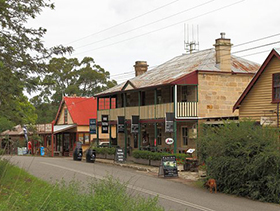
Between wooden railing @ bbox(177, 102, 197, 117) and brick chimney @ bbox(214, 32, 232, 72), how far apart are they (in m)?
3.40

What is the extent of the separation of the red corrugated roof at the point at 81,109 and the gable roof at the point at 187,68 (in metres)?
10.7

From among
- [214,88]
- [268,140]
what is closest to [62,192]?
[268,140]

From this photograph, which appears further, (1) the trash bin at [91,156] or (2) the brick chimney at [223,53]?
(1) the trash bin at [91,156]

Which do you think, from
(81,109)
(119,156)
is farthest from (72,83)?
(119,156)

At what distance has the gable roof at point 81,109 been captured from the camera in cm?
4544

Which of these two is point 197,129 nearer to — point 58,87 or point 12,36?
point 12,36

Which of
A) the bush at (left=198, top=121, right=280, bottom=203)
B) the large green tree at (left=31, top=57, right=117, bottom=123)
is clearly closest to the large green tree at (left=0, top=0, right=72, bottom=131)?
the bush at (left=198, top=121, right=280, bottom=203)

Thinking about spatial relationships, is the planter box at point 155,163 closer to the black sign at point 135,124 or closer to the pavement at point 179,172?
the pavement at point 179,172

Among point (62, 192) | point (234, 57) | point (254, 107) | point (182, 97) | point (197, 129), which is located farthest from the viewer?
point (234, 57)

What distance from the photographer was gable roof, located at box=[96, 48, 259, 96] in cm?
2930

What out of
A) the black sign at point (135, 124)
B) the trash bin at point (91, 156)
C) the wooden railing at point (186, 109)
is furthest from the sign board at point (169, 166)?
the trash bin at point (91, 156)

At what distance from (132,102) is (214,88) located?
9319 mm

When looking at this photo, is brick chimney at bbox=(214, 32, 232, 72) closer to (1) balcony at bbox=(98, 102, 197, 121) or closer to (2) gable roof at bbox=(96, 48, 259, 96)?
(2) gable roof at bbox=(96, 48, 259, 96)

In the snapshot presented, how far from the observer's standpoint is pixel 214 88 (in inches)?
1150
